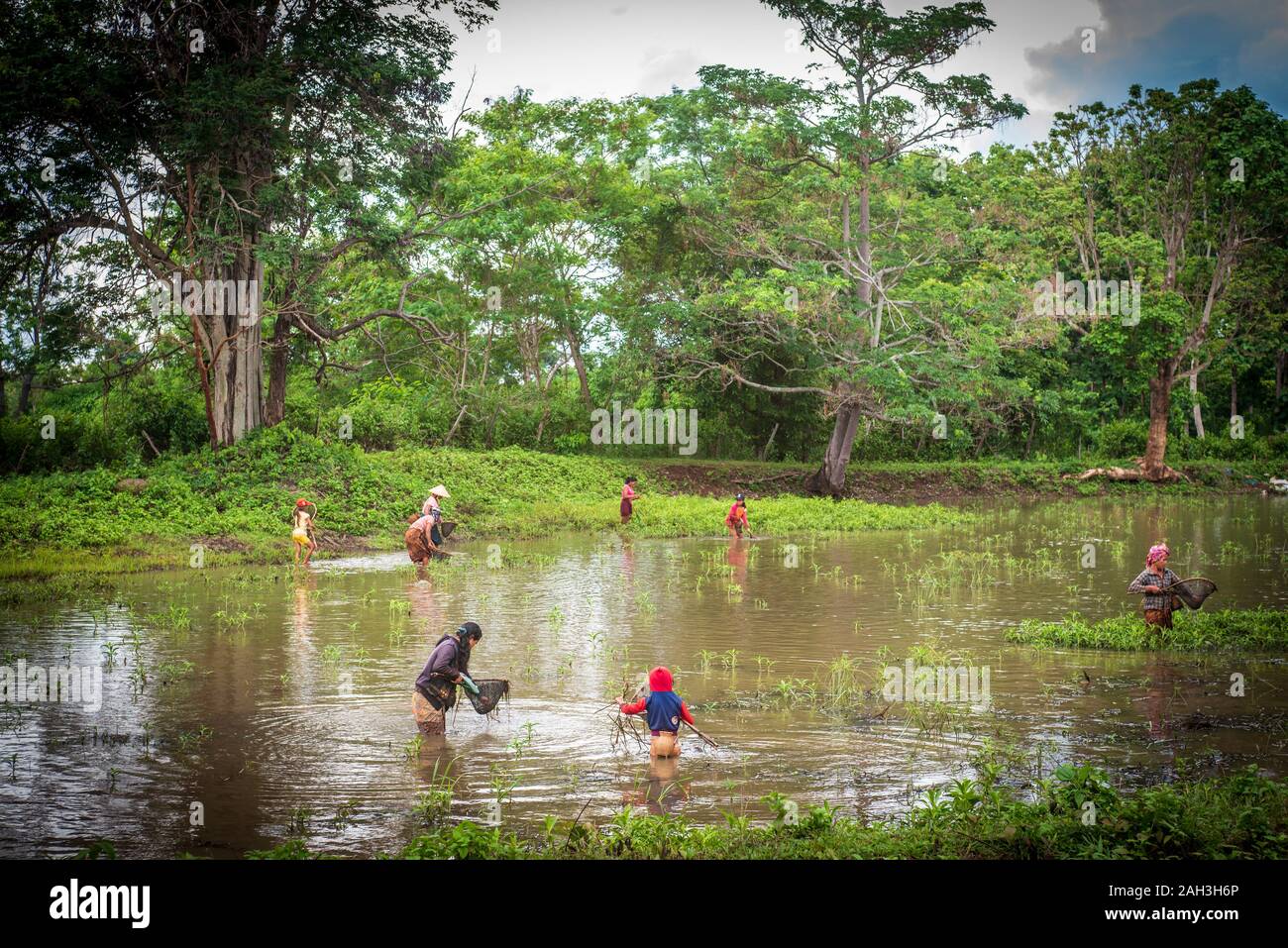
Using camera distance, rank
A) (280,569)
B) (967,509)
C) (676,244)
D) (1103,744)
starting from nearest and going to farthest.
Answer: (1103,744), (280,569), (967,509), (676,244)

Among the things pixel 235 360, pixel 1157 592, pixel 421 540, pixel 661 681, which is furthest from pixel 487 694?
pixel 235 360

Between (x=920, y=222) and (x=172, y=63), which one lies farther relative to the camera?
(x=920, y=222)

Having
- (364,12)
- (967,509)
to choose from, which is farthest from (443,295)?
(967,509)

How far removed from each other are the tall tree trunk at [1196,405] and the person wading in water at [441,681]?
37080mm

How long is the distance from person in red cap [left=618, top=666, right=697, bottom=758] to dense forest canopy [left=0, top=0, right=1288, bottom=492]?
17.9 metres

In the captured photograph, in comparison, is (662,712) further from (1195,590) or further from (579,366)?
(579,366)

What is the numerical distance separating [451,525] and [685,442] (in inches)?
814

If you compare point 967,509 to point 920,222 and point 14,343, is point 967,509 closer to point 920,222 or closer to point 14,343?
point 920,222

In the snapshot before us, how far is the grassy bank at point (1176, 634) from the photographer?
13367mm

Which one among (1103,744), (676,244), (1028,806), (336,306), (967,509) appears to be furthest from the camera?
(676,244)

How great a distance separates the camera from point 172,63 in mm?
25203

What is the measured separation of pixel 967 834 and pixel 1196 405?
42322 millimetres

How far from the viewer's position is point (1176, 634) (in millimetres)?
13523

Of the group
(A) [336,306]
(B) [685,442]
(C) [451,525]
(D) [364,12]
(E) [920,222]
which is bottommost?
(C) [451,525]
